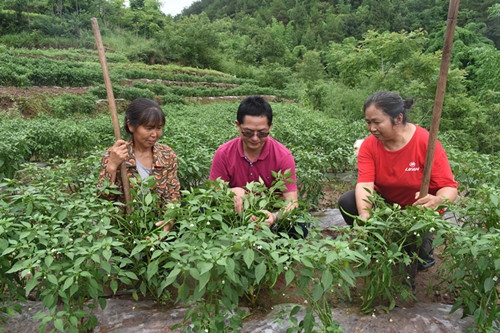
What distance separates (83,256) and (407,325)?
1.63 meters

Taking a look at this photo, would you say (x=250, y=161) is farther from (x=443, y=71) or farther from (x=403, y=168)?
(x=443, y=71)

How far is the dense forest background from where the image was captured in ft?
30.2

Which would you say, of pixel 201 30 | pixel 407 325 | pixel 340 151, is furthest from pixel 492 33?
pixel 407 325

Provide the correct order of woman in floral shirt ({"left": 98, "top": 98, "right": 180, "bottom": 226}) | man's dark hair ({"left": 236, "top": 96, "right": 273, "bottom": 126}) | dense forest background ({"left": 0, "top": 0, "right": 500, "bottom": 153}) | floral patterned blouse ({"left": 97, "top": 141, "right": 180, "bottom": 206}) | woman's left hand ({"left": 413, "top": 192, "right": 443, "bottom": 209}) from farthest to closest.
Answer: dense forest background ({"left": 0, "top": 0, "right": 500, "bottom": 153}) → floral patterned blouse ({"left": 97, "top": 141, "right": 180, "bottom": 206}) → woman in floral shirt ({"left": 98, "top": 98, "right": 180, "bottom": 226}) → man's dark hair ({"left": 236, "top": 96, "right": 273, "bottom": 126}) → woman's left hand ({"left": 413, "top": 192, "right": 443, "bottom": 209})

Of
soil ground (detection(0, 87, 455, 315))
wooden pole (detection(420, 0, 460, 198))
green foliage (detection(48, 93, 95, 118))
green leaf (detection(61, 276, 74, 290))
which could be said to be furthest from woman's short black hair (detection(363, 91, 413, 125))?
green foliage (detection(48, 93, 95, 118))

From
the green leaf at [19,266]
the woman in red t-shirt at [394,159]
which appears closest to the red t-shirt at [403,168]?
the woman in red t-shirt at [394,159]

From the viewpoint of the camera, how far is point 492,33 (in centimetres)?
2530

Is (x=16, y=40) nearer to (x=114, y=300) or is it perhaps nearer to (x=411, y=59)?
(x=411, y=59)

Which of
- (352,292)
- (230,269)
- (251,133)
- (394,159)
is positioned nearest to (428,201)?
(394,159)

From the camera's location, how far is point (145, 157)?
103 inches

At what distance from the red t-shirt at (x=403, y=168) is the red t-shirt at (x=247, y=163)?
0.52 metres

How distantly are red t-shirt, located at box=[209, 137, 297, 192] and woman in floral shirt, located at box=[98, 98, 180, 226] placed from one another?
0.32 metres

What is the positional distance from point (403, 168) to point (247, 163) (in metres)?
1.04

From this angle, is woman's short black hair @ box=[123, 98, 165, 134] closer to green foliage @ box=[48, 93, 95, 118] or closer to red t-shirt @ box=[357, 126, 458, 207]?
red t-shirt @ box=[357, 126, 458, 207]
